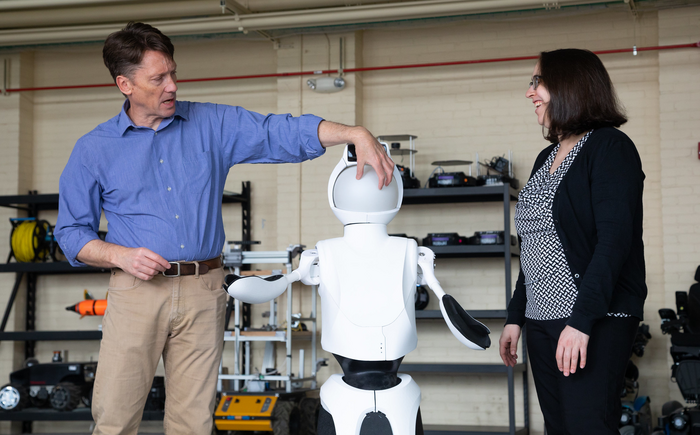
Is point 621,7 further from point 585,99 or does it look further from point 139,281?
point 139,281

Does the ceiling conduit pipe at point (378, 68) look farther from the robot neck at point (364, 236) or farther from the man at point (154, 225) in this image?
the man at point (154, 225)

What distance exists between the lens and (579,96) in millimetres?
1780

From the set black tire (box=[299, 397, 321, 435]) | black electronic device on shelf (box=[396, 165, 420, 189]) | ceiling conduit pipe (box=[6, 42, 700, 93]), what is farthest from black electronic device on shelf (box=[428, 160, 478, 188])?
black tire (box=[299, 397, 321, 435])

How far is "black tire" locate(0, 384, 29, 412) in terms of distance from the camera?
5.14 m

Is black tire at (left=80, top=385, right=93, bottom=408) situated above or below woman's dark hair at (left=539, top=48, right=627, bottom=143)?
below

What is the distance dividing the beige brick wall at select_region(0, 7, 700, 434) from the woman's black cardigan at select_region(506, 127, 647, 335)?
3613mm

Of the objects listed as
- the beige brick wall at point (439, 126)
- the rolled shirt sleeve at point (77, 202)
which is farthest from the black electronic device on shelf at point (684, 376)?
the rolled shirt sleeve at point (77, 202)

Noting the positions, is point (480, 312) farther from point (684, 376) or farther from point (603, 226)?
point (603, 226)

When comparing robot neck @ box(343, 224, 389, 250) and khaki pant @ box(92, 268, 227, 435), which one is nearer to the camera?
khaki pant @ box(92, 268, 227, 435)

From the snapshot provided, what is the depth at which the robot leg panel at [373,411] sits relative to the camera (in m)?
1.94

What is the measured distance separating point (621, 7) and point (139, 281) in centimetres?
459

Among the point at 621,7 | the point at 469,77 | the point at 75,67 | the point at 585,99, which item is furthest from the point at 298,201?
the point at 585,99

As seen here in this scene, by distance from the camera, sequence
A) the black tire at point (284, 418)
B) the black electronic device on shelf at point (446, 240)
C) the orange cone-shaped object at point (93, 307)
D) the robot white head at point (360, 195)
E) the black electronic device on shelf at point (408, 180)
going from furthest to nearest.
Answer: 1. the orange cone-shaped object at point (93, 307)
2. the black electronic device on shelf at point (408, 180)
3. the black electronic device on shelf at point (446, 240)
4. the black tire at point (284, 418)
5. the robot white head at point (360, 195)

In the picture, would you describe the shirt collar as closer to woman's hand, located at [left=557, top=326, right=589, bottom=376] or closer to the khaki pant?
the khaki pant
